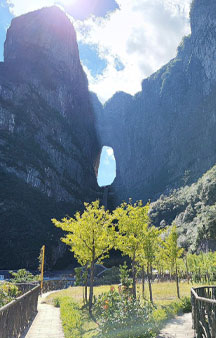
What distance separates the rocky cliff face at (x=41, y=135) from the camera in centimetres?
8850

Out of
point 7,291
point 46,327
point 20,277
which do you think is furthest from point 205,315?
point 20,277

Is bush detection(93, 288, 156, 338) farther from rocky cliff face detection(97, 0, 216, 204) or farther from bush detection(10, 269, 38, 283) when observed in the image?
rocky cliff face detection(97, 0, 216, 204)

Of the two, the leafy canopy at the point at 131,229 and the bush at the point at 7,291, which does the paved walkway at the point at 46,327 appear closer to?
the bush at the point at 7,291

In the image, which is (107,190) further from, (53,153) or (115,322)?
(115,322)

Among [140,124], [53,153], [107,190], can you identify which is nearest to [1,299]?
[53,153]

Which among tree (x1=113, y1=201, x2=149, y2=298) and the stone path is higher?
tree (x1=113, y1=201, x2=149, y2=298)

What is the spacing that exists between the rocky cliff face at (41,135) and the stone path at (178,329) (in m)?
72.6

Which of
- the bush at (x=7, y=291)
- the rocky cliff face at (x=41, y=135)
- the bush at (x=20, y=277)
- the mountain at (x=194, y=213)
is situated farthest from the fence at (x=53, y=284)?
the mountain at (x=194, y=213)

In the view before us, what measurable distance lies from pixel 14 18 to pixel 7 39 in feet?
55.5

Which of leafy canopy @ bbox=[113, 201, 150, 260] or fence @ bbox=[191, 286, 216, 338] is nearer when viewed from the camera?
fence @ bbox=[191, 286, 216, 338]

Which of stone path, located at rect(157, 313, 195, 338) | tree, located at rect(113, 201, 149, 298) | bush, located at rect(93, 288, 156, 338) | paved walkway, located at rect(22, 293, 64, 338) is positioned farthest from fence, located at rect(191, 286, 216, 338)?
tree, located at rect(113, 201, 149, 298)

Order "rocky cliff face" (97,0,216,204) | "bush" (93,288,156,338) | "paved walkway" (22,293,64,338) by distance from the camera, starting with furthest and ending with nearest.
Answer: "rocky cliff face" (97,0,216,204) < "paved walkway" (22,293,64,338) < "bush" (93,288,156,338)

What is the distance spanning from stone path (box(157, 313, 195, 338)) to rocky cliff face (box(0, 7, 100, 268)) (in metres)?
72.6

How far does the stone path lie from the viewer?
34.9 feet
